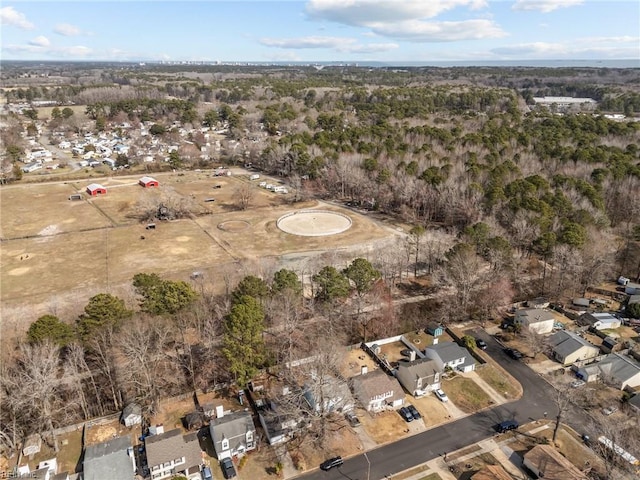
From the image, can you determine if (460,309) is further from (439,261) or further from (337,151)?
(337,151)

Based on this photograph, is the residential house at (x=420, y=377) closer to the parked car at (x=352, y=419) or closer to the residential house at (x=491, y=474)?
the parked car at (x=352, y=419)

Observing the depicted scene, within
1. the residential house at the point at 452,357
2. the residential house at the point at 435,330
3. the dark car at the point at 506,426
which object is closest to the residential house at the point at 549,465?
the dark car at the point at 506,426

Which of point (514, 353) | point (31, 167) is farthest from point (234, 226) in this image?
point (31, 167)

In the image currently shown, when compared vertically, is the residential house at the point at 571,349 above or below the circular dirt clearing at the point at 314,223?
below

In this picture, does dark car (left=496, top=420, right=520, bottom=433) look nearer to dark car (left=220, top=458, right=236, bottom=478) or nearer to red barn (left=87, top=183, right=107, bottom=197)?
dark car (left=220, top=458, right=236, bottom=478)

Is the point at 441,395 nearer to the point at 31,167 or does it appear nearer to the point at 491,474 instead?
the point at 491,474

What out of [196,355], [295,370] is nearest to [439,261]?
[295,370]

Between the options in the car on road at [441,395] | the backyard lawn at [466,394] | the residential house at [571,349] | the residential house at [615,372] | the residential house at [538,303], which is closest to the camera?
the backyard lawn at [466,394]

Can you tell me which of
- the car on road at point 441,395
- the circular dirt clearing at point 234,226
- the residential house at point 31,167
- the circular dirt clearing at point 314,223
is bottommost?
the car on road at point 441,395
